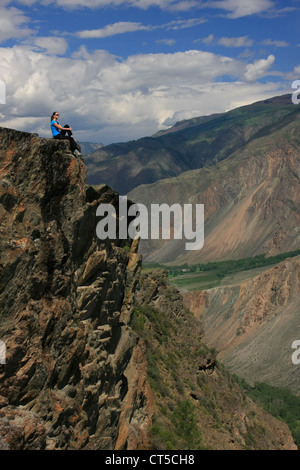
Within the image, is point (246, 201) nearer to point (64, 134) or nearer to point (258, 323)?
point (258, 323)

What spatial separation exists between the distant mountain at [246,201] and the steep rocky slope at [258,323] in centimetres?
5634

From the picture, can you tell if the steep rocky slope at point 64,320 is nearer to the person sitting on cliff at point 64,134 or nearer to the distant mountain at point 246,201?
the person sitting on cliff at point 64,134

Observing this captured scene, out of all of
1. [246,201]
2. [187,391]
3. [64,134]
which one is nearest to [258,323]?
[187,391]

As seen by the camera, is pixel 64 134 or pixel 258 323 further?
pixel 258 323

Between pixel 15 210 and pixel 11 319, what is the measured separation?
237 centimetres

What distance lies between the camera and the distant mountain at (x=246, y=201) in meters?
153

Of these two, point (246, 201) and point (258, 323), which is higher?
point (246, 201)

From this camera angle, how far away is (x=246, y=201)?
172m

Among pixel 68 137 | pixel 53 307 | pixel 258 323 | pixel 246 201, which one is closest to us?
pixel 53 307

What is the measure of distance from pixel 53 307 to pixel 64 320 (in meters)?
0.51

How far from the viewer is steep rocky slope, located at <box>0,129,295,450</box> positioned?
10742 mm

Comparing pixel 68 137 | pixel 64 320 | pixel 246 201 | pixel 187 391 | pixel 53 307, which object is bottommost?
pixel 187 391
